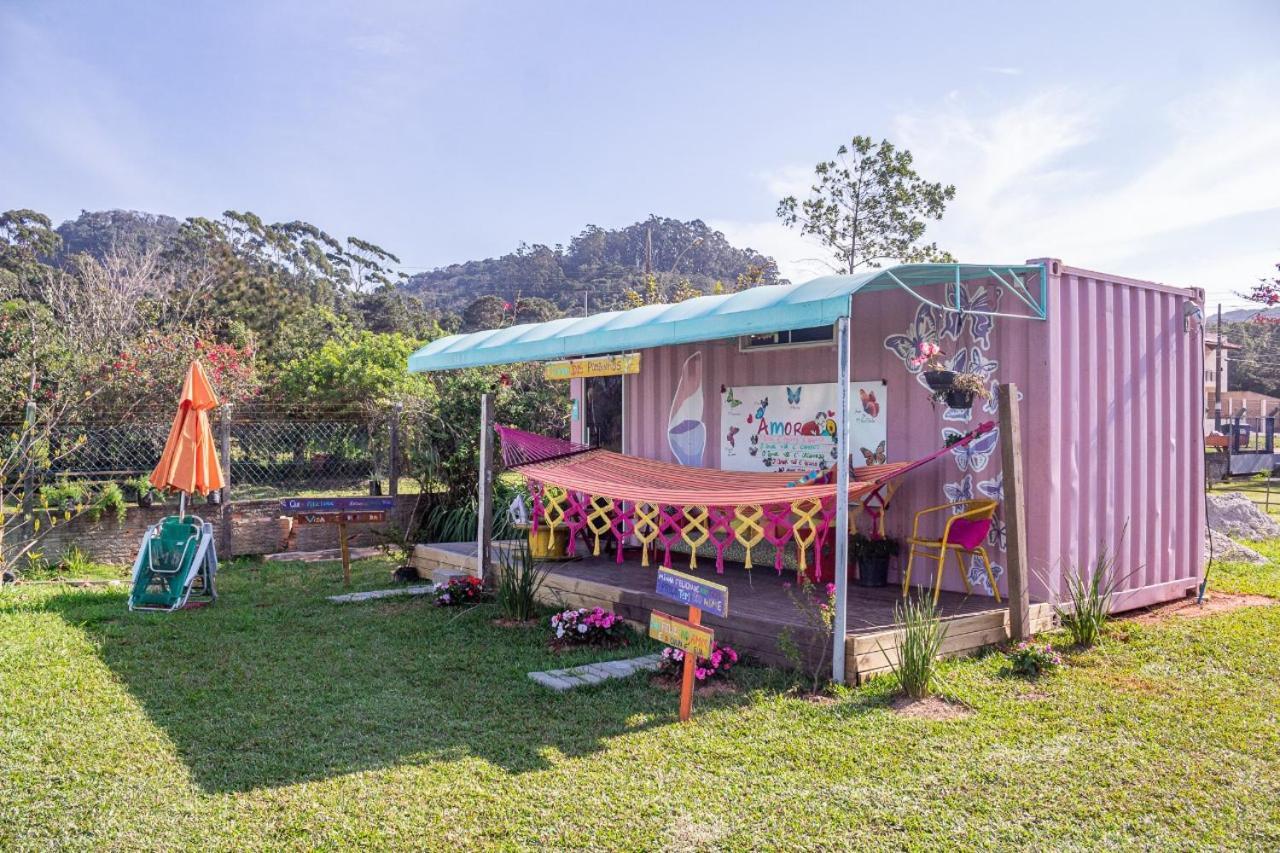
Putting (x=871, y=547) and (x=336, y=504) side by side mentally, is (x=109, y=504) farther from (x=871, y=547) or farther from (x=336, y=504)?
(x=871, y=547)

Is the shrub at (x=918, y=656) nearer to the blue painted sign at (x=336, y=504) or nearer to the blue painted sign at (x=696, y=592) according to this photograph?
the blue painted sign at (x=696, y=592)

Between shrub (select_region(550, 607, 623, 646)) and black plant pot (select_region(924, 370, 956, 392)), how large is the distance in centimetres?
218

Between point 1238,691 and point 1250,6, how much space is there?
15.4ft

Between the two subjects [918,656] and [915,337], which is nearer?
[918,656]

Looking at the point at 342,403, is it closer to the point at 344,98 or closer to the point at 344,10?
the point at 344,98

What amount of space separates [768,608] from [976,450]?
149cm

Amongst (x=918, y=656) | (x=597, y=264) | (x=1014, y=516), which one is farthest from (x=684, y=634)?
(x=597, y=264)

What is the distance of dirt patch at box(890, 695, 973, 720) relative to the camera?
11.7ft

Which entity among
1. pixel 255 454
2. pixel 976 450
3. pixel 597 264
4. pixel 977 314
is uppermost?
pixel 597 264

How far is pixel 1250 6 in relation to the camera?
591 centimetres

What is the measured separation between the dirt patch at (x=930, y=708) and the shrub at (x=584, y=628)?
1644mm

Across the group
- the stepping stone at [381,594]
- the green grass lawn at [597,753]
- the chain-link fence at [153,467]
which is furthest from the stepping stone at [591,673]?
the chain-link fence at [153,467]

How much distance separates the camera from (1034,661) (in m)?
4.10

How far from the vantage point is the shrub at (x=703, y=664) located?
13.2 feet
